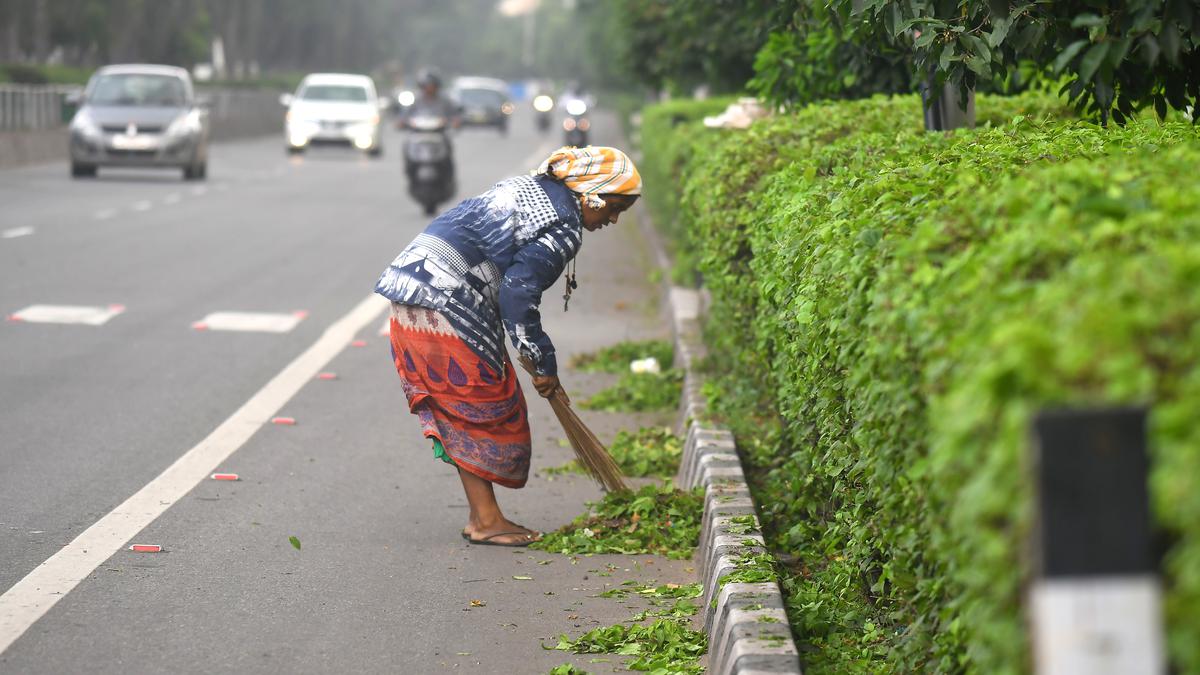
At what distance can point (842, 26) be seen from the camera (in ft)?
26.9

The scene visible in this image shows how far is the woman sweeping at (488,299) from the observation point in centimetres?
664

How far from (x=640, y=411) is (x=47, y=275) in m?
7.08

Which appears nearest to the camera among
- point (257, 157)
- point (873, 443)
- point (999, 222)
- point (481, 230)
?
point (999, 222)

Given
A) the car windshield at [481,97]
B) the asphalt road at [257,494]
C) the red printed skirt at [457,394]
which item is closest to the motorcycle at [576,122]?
the car windshield at [481,97]

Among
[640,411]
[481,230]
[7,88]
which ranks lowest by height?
[7,88]

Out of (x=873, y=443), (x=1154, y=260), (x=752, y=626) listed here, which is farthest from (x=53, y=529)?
(x=1154, y=260)

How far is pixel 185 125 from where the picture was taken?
29453 mm

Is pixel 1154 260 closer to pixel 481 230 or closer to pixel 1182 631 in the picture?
pixel 1182 631

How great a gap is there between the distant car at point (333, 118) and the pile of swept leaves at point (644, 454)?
31.6m

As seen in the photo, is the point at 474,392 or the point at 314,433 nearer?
the point at 474,392

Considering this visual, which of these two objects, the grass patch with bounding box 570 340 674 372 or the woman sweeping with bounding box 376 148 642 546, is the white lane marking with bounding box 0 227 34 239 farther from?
the woman sweeping with bounding box 376 148 642 546

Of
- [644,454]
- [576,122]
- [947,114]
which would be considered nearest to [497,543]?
[644,454]

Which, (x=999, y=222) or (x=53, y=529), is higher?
(x=999, y=222)

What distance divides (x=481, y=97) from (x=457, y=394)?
176 ft
